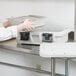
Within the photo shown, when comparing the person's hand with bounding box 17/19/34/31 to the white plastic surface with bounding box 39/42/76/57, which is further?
the person's hand with bounding box 17/19/34/31

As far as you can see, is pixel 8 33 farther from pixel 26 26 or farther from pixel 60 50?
pixel 60 50

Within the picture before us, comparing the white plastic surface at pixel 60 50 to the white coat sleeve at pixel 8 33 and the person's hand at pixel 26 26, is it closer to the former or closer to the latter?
the person's hand at pixel 26 26

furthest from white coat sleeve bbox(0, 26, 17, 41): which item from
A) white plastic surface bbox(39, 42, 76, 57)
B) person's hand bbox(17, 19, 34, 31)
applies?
white plastic surface bbox(39, 42, 76, 57)

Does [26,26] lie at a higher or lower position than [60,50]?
higher

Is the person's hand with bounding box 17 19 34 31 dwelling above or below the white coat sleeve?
above

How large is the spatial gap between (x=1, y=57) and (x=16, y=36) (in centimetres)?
82

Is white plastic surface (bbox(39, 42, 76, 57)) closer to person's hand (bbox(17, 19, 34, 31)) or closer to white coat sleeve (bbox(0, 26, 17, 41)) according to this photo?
person's hand (bbox(17, 19, 34, 31))

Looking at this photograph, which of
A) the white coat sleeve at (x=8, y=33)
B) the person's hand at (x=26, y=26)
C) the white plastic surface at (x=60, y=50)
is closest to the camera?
the white plastic surface at (x=60, y=50)

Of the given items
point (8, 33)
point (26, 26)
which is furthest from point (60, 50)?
point (8, 33)

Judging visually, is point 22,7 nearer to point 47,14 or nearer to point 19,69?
point 47,14

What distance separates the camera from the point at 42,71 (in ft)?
6.98

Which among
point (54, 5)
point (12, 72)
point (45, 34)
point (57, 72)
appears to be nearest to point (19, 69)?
point (12, 72)

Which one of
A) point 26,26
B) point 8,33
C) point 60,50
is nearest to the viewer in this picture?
point 60,50

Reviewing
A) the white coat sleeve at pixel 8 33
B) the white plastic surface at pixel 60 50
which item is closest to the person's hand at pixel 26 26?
the white coat sleeve at pixel 8 33
